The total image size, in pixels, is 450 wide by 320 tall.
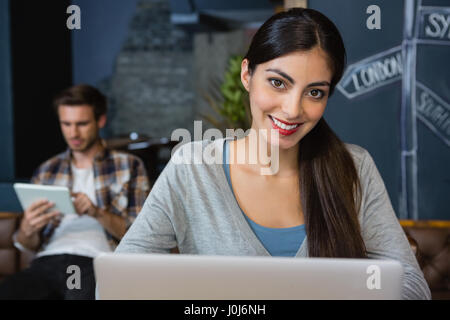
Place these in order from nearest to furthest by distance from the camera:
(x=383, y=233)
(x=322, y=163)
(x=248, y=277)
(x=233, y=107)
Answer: (x=248, y=277)
(x=383, y=233)
(x=322, y=163)
(x=233, y=107)

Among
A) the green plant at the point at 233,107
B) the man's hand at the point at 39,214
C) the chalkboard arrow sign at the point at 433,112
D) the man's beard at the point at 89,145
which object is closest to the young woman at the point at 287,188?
the man's hand at the point at 39,214

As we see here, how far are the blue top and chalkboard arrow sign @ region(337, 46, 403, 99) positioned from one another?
1.60 metres

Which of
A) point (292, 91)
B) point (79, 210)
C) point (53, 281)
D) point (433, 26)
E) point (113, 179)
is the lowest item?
point (53, 281)

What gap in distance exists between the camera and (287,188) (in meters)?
1.37

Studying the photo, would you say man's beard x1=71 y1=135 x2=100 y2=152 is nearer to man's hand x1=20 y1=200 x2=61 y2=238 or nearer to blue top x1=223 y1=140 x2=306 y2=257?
man's hand x1=20 y1=200 x2=61 y2=238

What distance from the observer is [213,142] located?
1416 millimetres

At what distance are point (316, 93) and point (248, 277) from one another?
64 centimetres

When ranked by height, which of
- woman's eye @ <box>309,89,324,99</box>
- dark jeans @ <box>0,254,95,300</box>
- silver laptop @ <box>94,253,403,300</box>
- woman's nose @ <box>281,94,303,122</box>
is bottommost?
dark jeans @ <box>0,254,95,300</box>

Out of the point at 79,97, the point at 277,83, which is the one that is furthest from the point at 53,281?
the point at 277,83

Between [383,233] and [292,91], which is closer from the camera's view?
[292,91]

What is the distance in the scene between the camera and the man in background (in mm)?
1959

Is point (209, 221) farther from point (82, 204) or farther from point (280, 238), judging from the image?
point (82, 204)

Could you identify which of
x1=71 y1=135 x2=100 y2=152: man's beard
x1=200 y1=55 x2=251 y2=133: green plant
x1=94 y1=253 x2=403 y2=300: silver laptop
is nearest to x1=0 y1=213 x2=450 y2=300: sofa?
x1=94 y1=253 x2=403 y2=300: silver laptop
